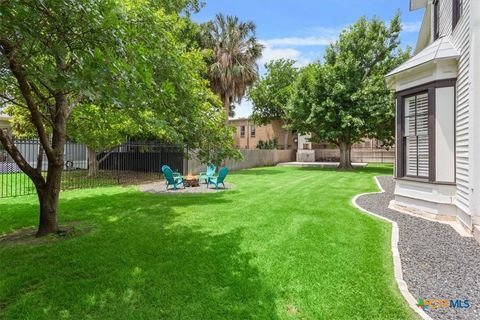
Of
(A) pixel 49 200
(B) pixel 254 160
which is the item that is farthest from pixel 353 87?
(A) pixel 49 200

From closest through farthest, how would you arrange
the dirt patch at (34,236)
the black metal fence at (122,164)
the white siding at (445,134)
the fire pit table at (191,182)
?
the dirt patch at (34,236), the white siding at (445,134), the fire pit table at (191,182), the black metal fence at (122,164)

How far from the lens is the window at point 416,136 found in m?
8.22

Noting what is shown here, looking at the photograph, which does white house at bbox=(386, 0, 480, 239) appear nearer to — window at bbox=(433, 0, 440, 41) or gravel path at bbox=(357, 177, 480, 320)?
window at bbox=(433, 0, 440, 41)

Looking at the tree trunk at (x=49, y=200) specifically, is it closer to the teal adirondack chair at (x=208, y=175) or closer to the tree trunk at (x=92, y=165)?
the teal adirondack chair at (x=208, y=175)

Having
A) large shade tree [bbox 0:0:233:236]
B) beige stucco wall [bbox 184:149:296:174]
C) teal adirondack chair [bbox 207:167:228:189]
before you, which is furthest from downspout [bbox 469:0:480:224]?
beige stucco wall [bbox 184:149:296:174]

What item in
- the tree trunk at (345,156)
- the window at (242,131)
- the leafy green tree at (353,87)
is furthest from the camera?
the window at (242,131)

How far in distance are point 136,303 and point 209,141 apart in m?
4.25

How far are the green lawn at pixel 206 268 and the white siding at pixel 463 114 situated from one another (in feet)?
6.33

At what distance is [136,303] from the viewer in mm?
3436

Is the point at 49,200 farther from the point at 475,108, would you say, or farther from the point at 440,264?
the point at 475,108

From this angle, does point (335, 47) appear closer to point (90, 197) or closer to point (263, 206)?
point (263, 206)

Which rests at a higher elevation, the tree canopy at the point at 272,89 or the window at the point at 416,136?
the tree canopy at the point at 272,89

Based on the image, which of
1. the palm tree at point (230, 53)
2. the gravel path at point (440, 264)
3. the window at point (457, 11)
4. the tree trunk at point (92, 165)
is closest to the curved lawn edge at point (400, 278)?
the gravel path at point (440, 264)

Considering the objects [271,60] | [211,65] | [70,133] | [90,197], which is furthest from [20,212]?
[271,60]
